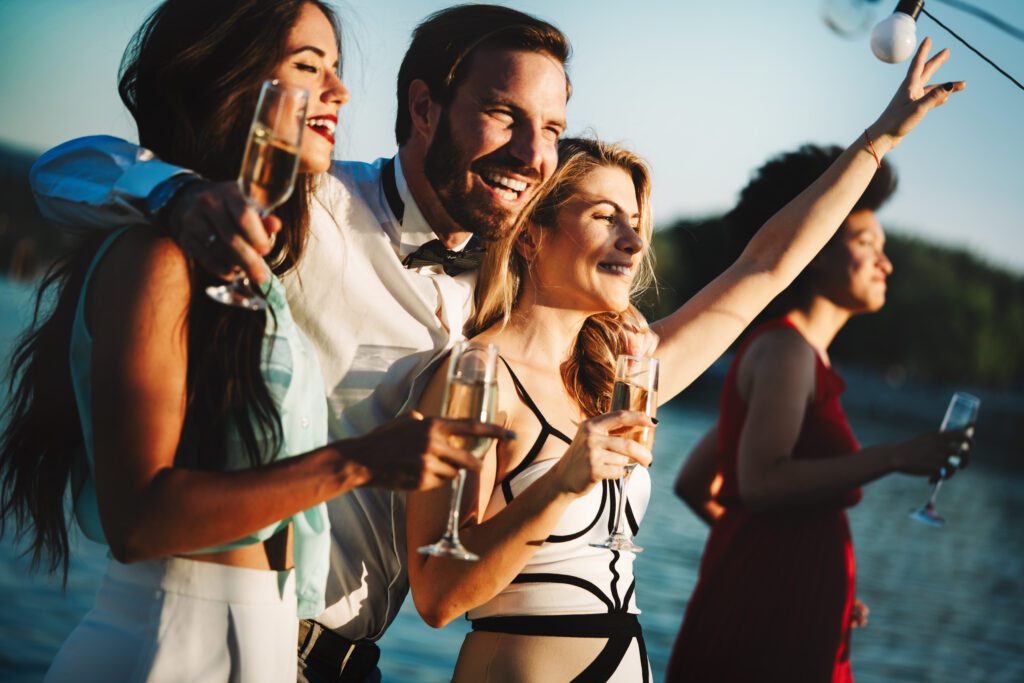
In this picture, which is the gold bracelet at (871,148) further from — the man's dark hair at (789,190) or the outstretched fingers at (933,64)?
the man's dark hair at (789,190)

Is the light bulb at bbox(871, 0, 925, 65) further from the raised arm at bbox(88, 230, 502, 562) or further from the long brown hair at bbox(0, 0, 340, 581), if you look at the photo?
the raised arm at bbox(88, 230, 502, 562)

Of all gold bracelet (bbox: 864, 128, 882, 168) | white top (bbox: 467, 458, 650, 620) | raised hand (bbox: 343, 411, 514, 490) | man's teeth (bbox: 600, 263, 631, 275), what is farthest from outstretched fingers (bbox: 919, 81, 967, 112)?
raised hand (bbox: 343, 411, 514, 490)

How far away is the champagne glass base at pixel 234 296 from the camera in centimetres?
200

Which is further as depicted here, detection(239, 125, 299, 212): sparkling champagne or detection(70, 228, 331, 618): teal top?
detection(70, 228, 331, 618): teal top

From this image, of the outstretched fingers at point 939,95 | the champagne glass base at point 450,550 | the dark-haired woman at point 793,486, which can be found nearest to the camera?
the champagne glass base at point 450,550

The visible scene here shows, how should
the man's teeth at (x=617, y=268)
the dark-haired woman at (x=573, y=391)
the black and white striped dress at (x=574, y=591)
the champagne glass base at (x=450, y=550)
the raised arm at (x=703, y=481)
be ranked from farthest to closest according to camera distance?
the raised arm at (x=703, y=481), the man's teeth at (x=617, y=268), the black and white striped dress at (x=574, y=591), the dark-haired woman at (x=573, y=391), the champagne glass base at (x=450, y=550)

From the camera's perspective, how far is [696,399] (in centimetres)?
5409

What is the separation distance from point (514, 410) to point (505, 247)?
539 mm

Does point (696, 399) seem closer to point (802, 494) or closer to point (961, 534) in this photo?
point (961, 534)

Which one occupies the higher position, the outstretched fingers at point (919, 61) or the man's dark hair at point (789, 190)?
the outstretched fingers at point (919, 61)

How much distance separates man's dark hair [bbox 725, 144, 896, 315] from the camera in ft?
15.6

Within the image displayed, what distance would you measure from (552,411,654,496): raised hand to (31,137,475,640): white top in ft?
1.77

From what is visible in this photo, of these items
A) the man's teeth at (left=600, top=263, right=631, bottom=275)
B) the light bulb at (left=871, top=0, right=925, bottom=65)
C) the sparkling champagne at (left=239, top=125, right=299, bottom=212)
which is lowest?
the man's teeth at (left=600, top=263, right=631, bottom=275)

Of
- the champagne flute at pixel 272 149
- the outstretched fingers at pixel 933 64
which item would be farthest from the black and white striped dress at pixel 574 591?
the outstretched fingers at pixel 933 64
